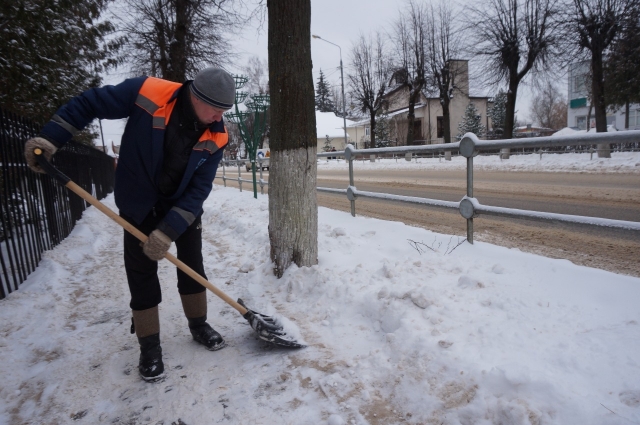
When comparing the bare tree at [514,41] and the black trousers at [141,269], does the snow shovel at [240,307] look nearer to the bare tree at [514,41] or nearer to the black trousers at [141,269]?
the black trousers at [141,269]

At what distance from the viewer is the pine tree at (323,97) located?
245 feet

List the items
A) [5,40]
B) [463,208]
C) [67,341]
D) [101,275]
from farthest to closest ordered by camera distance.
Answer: [5,40]
[101,275]
[463,208]
[67,341]

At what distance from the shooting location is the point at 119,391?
91.4 inches

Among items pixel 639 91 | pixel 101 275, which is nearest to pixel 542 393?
pixel 101 275

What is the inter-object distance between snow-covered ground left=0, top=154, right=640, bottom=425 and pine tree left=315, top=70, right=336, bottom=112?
73.9 m

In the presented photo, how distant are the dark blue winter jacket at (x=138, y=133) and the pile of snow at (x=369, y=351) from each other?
1.00 metres

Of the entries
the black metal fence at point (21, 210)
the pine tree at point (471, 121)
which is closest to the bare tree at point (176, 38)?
the black metal fence at point (21, 210)

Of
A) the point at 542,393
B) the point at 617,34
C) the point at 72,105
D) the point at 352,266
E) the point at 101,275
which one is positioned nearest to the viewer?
the point at 542,393

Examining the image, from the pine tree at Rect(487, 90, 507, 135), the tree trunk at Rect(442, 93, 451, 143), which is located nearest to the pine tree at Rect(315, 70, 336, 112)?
the pine tree at Rect(487, 90, 507, 135)

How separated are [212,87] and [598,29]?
23722 millimetres

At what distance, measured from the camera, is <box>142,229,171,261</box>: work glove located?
7.58ft

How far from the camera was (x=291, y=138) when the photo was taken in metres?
3.61

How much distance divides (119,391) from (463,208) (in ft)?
11.1

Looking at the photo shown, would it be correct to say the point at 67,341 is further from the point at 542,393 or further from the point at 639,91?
the point at 639,91
